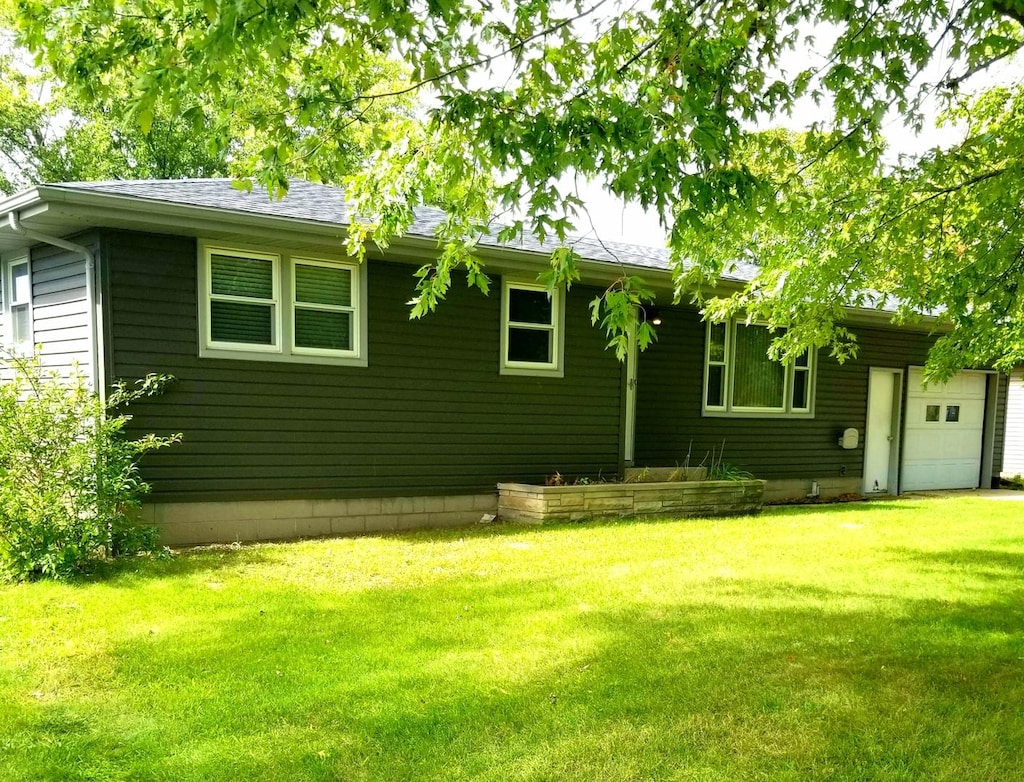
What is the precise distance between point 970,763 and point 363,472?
6529 mm

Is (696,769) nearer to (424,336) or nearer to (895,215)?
(895,215)

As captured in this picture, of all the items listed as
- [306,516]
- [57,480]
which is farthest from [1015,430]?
[57,480]

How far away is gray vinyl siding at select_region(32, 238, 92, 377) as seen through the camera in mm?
7418

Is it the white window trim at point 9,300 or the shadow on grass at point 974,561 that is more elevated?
the white window trim at point 9,300

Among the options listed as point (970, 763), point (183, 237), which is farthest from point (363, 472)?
point (970, 763)

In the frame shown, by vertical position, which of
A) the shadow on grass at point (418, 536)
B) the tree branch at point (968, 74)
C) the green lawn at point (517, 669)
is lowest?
the shadow on grass at point (418, 536)

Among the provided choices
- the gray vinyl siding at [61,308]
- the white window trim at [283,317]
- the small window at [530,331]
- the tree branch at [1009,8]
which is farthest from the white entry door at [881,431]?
the gray vinyl siding at [61,308]

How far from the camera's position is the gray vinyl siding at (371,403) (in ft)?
23.9

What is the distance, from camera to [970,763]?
9.91ft

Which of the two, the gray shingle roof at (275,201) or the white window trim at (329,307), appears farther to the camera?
the white window trim at (329,307)

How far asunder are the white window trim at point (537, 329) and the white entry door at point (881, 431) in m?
6.91

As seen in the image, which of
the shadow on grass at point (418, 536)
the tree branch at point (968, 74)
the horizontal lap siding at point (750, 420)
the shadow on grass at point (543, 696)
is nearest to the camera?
the shadow on grass at point (543, 696)

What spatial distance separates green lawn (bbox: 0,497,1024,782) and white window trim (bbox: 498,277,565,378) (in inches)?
125

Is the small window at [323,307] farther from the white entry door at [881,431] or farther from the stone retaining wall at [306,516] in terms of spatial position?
the white entry door at [881,431]
